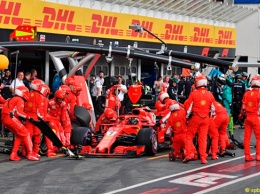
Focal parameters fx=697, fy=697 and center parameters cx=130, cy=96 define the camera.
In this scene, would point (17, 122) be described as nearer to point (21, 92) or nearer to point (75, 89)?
point (21, 92)

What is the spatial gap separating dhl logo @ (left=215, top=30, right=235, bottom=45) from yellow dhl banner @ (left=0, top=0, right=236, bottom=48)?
29cm

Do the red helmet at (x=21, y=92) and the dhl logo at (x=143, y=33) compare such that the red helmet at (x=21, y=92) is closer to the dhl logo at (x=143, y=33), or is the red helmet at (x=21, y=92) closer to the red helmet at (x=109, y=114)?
the red helmet at (x=109, y=114)

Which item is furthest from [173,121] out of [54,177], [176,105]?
[54,177]

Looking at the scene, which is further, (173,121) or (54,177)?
(173,121)

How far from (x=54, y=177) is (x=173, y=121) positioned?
10.5ft

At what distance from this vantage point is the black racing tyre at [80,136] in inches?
600

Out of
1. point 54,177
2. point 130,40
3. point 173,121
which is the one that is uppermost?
point 130,40

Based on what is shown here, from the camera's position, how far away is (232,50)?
131 feet

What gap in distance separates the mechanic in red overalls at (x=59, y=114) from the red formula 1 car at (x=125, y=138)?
312mm

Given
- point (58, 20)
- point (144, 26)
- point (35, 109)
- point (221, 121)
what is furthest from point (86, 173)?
point (144, 26)

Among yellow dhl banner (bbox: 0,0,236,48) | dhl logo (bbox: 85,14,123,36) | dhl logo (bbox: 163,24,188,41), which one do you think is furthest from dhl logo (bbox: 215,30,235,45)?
dhl logo (bbox: 85,14,123,36)

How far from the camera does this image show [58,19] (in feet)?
Result: 82.0

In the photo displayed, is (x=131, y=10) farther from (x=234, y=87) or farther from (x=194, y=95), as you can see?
(x=194, y=95)

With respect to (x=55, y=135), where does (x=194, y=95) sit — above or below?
above
